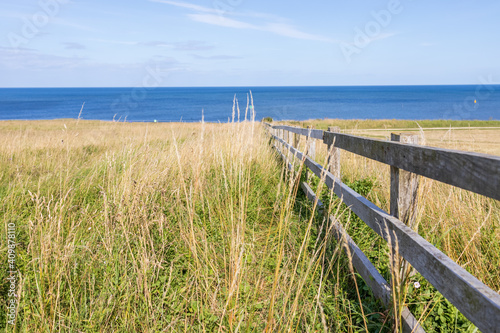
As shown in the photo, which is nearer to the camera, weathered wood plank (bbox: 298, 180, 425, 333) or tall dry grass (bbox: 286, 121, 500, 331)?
weathered wood plank (bbox: 298, 180, 425, 333)

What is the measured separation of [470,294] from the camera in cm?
137

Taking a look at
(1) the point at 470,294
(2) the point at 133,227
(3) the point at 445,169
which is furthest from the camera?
(2) the point at 133,227

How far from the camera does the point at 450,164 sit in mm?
1623

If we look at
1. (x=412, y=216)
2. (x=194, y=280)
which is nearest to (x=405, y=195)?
(x=412, y=216)

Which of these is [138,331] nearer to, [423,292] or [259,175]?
[423,292]

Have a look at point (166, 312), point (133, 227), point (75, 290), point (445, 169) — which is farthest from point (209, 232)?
point (445, 169)

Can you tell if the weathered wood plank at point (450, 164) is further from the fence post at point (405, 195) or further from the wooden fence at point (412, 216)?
the fence post at point (405, 195)

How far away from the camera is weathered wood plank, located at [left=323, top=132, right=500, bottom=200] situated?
1354 mm

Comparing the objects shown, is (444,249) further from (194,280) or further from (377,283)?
(194,280)

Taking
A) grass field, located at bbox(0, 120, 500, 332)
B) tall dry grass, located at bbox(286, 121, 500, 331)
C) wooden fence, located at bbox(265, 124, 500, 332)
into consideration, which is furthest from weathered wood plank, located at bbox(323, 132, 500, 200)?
grass field, located at bbox(0, 120, 500, 332)

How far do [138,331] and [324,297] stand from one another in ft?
4.46

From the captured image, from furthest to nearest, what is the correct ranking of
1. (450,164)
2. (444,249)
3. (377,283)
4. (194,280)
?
(444,249) < (194,280) < (377,283) < (450,164)

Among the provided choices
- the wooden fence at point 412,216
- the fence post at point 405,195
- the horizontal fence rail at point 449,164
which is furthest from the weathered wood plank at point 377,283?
the horizontal fence rail at point 449,164

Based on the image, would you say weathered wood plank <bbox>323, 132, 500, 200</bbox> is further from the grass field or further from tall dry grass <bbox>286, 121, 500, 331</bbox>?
the grass field
